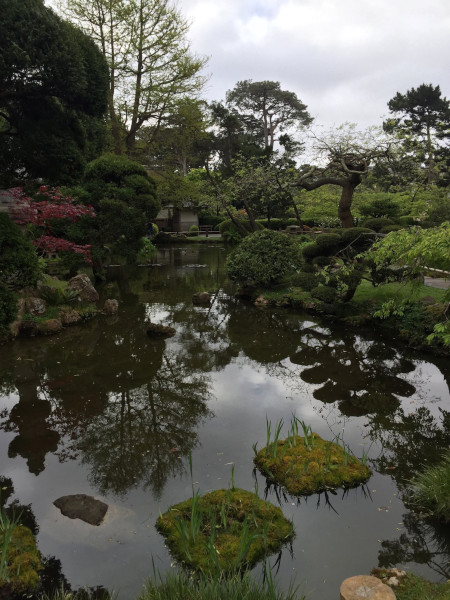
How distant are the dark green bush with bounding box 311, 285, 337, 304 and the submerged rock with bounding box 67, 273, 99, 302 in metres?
6.31

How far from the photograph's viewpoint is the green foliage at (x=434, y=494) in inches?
158

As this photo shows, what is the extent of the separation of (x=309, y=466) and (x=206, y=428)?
1614 millimetres

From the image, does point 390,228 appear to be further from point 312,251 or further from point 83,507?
point 83,507

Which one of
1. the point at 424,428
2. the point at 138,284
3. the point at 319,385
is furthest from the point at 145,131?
the point at 424,428

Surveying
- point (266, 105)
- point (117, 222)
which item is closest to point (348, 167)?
point (117, 222)

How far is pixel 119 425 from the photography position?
5895mm

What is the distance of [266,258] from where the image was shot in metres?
13.2

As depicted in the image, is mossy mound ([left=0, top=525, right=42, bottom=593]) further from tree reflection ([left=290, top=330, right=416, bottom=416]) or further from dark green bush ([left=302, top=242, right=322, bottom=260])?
dark green bush ([left=302, top=242, right=322, bottom=260])

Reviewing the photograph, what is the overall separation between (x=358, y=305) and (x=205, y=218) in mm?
28926

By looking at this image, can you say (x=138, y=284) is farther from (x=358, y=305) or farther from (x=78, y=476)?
(x=78, y=476)

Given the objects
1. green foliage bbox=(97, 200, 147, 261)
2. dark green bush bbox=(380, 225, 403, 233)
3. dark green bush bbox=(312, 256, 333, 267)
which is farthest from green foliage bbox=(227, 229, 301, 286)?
dark green bush bbox=(380, 225, 403, 233)

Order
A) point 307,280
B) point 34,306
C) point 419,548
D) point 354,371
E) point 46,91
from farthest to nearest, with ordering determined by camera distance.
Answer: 1. point 307,280
2. point 34,306
3. point 354,371
4. point 46,91
5. point 419,548

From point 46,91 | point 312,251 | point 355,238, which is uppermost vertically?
point 46,91

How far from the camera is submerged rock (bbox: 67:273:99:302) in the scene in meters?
11.7
